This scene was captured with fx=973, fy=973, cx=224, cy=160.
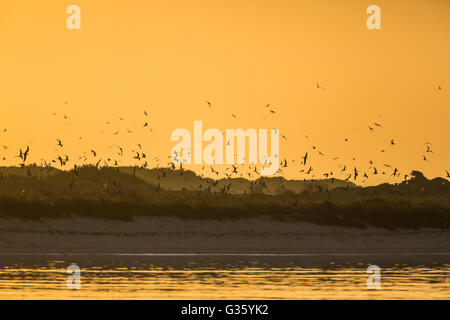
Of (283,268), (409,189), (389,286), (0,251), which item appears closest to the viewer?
(389,286)

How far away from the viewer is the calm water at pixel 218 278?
27.3 meters

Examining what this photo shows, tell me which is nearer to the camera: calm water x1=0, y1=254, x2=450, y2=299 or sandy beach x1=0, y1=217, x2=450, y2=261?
calm water x1=0, y1=254, x2=450, y2=299

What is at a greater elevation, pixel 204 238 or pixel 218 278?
pixel 218 278

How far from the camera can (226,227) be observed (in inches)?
2363

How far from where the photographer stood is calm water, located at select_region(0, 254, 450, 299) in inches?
1074

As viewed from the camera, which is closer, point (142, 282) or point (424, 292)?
point (424, 292)

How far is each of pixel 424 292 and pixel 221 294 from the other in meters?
5.95

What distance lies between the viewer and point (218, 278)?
3225 centimetres

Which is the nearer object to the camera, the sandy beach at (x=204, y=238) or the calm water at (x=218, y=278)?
the calm water at (x=218, y=278)

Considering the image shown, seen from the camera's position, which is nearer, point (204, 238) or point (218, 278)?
point (218, 278)
